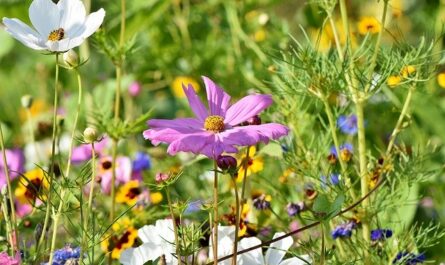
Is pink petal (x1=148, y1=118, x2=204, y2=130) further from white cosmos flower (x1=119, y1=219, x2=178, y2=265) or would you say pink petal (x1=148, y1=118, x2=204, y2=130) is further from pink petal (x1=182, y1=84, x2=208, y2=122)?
white cosmos flower (x1=119, y1=219, x2=178, y2=265)

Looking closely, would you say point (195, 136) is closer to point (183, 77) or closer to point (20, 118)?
point (183, 77)

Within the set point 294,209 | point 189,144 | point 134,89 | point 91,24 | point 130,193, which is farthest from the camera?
point 134,89

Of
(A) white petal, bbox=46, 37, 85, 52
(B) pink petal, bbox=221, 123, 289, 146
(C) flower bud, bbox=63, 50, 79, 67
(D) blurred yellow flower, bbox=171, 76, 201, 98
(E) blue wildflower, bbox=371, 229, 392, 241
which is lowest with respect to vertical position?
(E) blue wildflower, bbox=371, 229, 392, 241

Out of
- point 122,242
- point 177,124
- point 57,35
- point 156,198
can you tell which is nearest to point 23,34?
point 57,35

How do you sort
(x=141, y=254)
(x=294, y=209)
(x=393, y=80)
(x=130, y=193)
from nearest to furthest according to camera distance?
1. (x=141, y=254)
2. (x=294, y=209)
3. (x=130, y=193)
4. (x=393, y=80)

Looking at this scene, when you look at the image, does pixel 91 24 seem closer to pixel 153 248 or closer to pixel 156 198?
pixel 153 248

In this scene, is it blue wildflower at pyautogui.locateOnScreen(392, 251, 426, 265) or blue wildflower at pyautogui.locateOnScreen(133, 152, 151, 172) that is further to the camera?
blue wildflower at pyautogui.locateOnScreen(133, 152, 151, 172)

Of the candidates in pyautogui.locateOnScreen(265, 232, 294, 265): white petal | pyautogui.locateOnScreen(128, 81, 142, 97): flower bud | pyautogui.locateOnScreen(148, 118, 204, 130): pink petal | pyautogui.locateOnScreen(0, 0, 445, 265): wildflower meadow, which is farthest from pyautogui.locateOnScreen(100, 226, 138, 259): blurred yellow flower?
pyautogui.locateOnScreen(128, 81, 142, 97): flower bud
